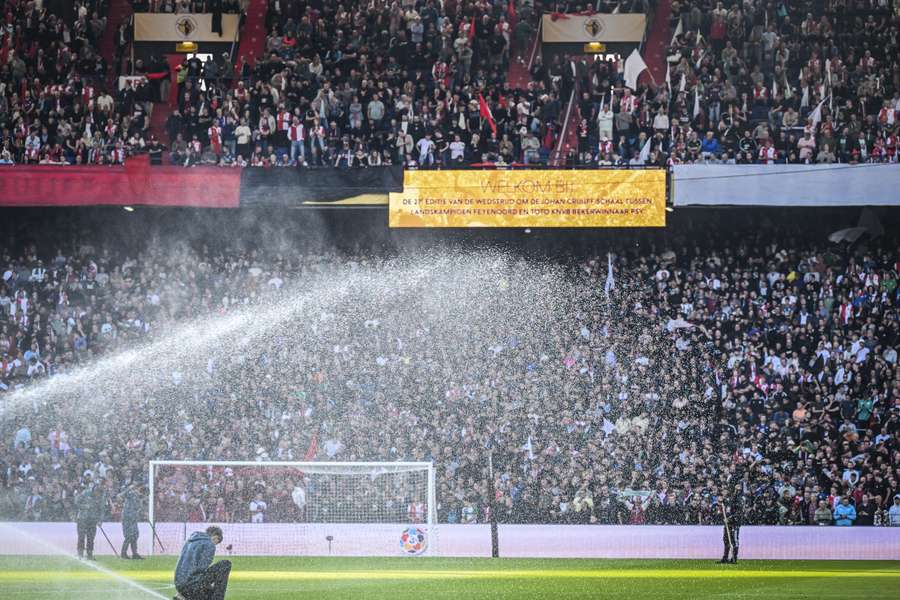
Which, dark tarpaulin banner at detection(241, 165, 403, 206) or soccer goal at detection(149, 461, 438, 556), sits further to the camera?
dark tarpaulin banner at detection(241, 165, 403, 206)

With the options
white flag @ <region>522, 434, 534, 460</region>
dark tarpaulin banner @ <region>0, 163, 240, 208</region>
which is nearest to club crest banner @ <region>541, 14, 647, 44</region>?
dark tarpaulin banner @ <region>0, 163, 240, 208</region>

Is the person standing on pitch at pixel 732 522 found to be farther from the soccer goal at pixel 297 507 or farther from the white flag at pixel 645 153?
the white flag at pixel 645 153

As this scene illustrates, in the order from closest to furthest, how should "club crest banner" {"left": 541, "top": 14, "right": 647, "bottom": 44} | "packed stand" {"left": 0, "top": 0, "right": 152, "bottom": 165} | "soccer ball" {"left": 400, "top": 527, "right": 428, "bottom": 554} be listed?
"soccer ball" {"left": 400, "top": 527, "right": 428, "bottom": 554} → "packed stand" {"left": 0, "top": 0, "right": 152, "bottom": 165} → "club crest banner" {"left": 541, "top": 14, "right": 647, "bottom": 44}

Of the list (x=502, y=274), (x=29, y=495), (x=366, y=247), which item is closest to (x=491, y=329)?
(x=502, y=274)

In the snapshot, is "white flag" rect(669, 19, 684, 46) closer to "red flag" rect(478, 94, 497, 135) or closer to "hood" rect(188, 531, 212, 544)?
"red flag" rect(478, 94, 497, 135)

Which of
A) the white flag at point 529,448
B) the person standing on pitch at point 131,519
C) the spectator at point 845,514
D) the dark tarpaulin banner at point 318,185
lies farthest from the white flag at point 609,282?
the person standing on pitch at point 131,519

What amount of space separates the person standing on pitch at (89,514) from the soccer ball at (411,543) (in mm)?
6430

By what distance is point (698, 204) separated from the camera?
3678 cm

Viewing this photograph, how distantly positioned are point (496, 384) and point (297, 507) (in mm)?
6770

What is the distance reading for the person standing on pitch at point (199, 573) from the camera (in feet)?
44.0

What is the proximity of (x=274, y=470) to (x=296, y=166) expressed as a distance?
10.7m

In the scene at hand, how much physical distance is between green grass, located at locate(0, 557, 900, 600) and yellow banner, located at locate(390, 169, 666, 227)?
451 inches

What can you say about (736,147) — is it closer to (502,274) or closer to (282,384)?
(502,274)

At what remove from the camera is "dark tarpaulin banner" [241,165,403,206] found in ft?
122
